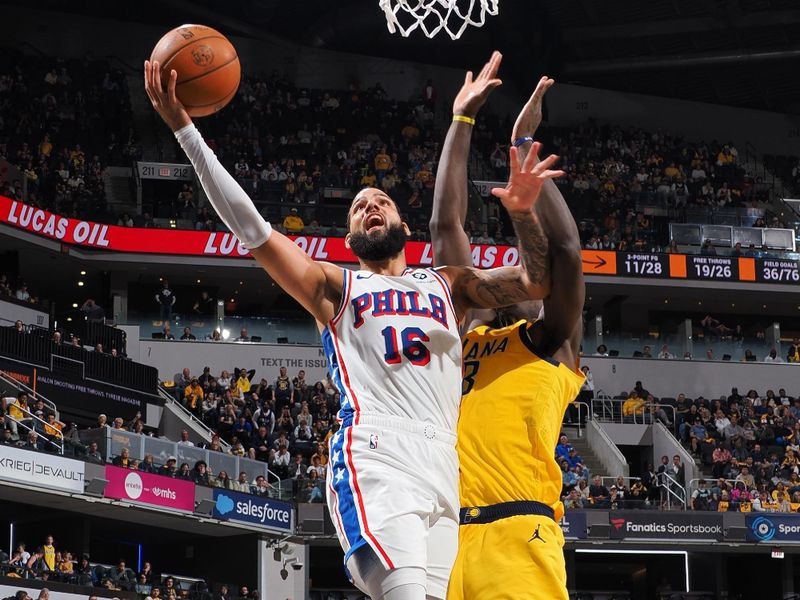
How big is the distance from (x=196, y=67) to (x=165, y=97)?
32cm

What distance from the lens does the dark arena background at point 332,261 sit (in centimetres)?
2397

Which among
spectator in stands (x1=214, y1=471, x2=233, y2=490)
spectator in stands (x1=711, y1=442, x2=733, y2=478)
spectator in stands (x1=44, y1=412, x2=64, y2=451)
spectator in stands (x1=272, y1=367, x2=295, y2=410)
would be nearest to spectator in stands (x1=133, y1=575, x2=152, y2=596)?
spectator in stands (x1=214, y1=471, x2=233, y2=490)

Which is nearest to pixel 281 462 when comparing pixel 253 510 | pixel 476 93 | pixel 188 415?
pixel 253 510

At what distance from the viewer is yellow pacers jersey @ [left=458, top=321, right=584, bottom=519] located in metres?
5.07

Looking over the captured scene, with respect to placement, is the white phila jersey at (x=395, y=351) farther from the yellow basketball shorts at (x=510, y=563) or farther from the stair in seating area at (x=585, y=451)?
the stair in seating area at (x=585, y=451)

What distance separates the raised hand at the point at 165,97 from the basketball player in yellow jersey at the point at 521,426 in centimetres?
128

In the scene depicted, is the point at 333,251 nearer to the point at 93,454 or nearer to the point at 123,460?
the point at 123,460

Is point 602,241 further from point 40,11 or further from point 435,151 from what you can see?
point 40,11

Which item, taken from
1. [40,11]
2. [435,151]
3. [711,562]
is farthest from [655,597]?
[40,11]

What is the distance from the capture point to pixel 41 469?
20.3 m

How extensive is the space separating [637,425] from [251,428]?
10196 mm

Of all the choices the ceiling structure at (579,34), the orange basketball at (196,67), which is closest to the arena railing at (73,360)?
the ceiling structure at (579,34)

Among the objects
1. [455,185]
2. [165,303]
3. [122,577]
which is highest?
[165,303]

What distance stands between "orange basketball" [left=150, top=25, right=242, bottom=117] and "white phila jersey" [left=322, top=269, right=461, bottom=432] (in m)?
1.04
